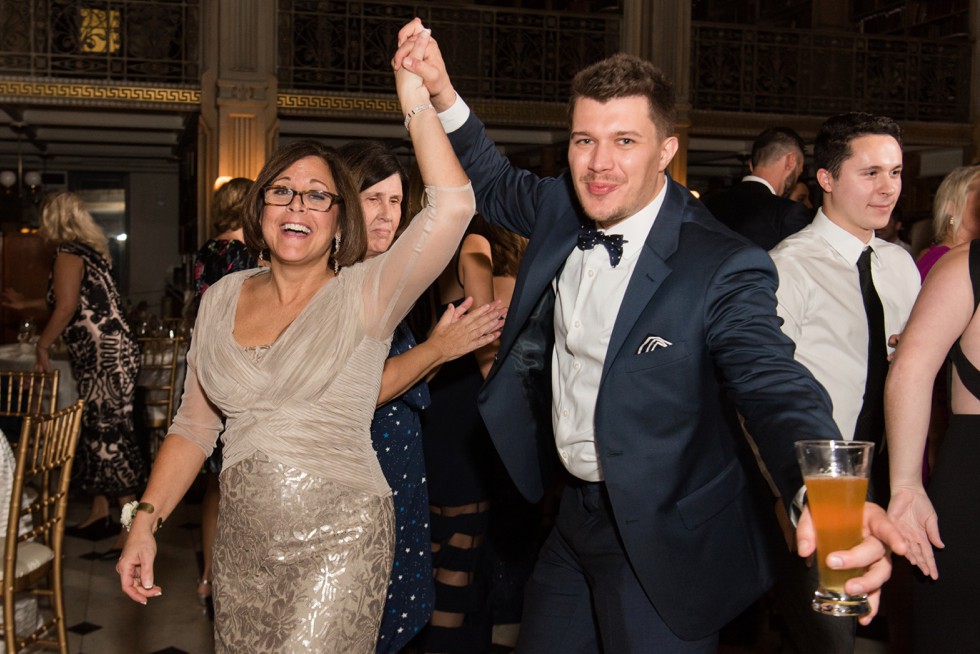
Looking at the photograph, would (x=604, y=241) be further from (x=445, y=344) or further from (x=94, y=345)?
(x=94, y=345)

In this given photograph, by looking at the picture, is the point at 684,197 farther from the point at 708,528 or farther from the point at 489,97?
the point at 489,97

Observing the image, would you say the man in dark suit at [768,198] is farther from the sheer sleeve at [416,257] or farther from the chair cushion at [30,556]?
the chair cushion at [30,556]

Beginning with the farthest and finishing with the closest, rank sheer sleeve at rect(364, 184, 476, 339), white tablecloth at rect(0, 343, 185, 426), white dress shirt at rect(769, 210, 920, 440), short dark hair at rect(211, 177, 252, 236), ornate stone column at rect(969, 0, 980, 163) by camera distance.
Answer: ornate stone column at rect(969, 0, 980, 163)
white tablecloth at rect(0, 343, 185, 426)
short dark hair at rect(211, 177, 252, 236)
white dress shirt at rect(769, 210, 920, 440)
sheer sleeve at rect(364, 184, 476, 339)

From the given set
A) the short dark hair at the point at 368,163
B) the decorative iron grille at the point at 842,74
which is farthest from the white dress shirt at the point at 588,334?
the decorative iron grille at the point at 842,74

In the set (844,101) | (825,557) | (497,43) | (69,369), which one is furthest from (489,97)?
(825,557)

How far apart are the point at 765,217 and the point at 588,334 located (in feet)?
8.23

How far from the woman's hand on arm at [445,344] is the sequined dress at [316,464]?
35 cm

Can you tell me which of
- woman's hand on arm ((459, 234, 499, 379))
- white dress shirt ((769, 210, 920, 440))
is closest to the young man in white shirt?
white dress shirt ((769, 210, 920, 440))

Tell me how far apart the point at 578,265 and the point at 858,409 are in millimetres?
1220

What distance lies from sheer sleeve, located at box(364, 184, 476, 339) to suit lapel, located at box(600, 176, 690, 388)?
332 mm

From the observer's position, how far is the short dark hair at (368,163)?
2.81 meters

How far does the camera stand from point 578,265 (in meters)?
2.16

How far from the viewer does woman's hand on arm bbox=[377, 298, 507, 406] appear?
2502 mm

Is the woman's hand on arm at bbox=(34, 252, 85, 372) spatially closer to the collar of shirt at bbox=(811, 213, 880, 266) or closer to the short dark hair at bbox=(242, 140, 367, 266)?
the short dark hair at bbox=(242, 140, 367, 266)
